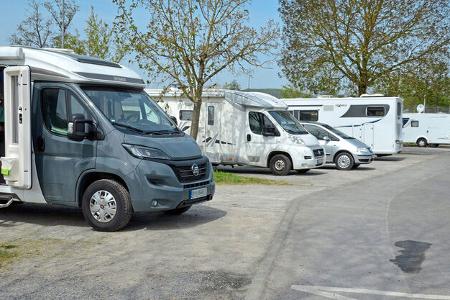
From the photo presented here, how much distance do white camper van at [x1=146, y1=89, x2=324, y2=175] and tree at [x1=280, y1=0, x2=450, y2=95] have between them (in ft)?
49.3

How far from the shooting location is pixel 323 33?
33312 mm

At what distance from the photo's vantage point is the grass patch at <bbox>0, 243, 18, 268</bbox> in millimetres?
6877

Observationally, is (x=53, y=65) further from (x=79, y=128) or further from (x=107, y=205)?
(x=107, y=205)

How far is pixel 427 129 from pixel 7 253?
130 feet

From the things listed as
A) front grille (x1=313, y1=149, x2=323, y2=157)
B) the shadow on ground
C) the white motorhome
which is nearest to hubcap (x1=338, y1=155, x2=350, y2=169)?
front grille (x1=313, y1=149, x2=323, y2=157)

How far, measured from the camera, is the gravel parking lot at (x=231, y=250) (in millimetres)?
5973

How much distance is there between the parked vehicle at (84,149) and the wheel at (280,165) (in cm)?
954

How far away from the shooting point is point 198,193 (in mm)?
9023

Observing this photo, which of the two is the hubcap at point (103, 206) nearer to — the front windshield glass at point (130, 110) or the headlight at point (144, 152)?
the headlight at point (144, 152)

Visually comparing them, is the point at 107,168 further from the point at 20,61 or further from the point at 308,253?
the point at 308,253

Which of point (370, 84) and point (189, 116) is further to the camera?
point (370, 84)

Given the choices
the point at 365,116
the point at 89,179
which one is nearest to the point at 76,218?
the point at 89,179

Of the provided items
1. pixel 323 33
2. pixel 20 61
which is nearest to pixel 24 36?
pixel 323 33

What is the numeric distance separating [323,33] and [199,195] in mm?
25962
